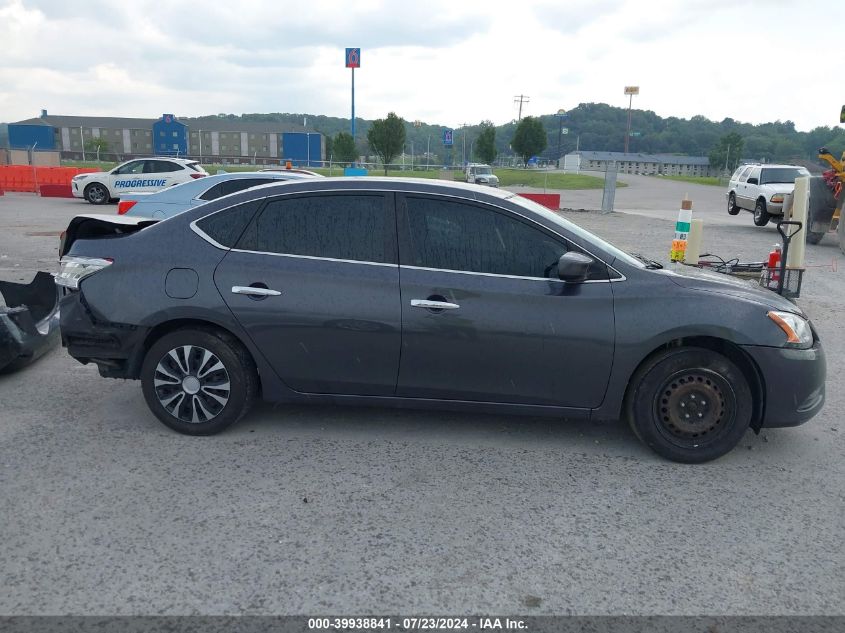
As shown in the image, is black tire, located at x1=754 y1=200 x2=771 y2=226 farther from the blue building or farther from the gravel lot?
the blue building

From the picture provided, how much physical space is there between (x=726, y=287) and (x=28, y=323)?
5.42 meters

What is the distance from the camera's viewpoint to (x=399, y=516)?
356cm

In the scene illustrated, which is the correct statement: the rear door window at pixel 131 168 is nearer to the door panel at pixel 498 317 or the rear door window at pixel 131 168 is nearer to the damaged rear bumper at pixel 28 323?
the damaged rear bumper at pixel 28 323

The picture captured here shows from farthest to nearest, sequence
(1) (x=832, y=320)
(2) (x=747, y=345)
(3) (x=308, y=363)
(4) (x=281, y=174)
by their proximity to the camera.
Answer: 1. (4) (x=281, y=174)
2. (1) (x=832, y=320)
3. (3) (x=308, y=363)
4. (2) (x=747, y=345)

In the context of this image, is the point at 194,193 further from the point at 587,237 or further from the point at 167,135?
the point at 167,135

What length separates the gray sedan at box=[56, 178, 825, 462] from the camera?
13.8 ft

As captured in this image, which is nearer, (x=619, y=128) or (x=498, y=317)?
(x=498, y=317)

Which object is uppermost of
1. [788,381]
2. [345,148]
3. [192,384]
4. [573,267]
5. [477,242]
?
[345,148]

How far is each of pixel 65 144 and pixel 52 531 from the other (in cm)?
13042

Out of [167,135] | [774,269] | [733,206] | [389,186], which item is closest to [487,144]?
[167,135]

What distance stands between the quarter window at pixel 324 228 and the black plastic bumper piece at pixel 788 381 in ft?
7.73

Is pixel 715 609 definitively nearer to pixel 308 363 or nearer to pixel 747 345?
pixel 747 345

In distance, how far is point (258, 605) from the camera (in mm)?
2830

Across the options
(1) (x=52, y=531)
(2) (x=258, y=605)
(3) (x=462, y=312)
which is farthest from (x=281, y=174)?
(2) (x=258, y=605)
